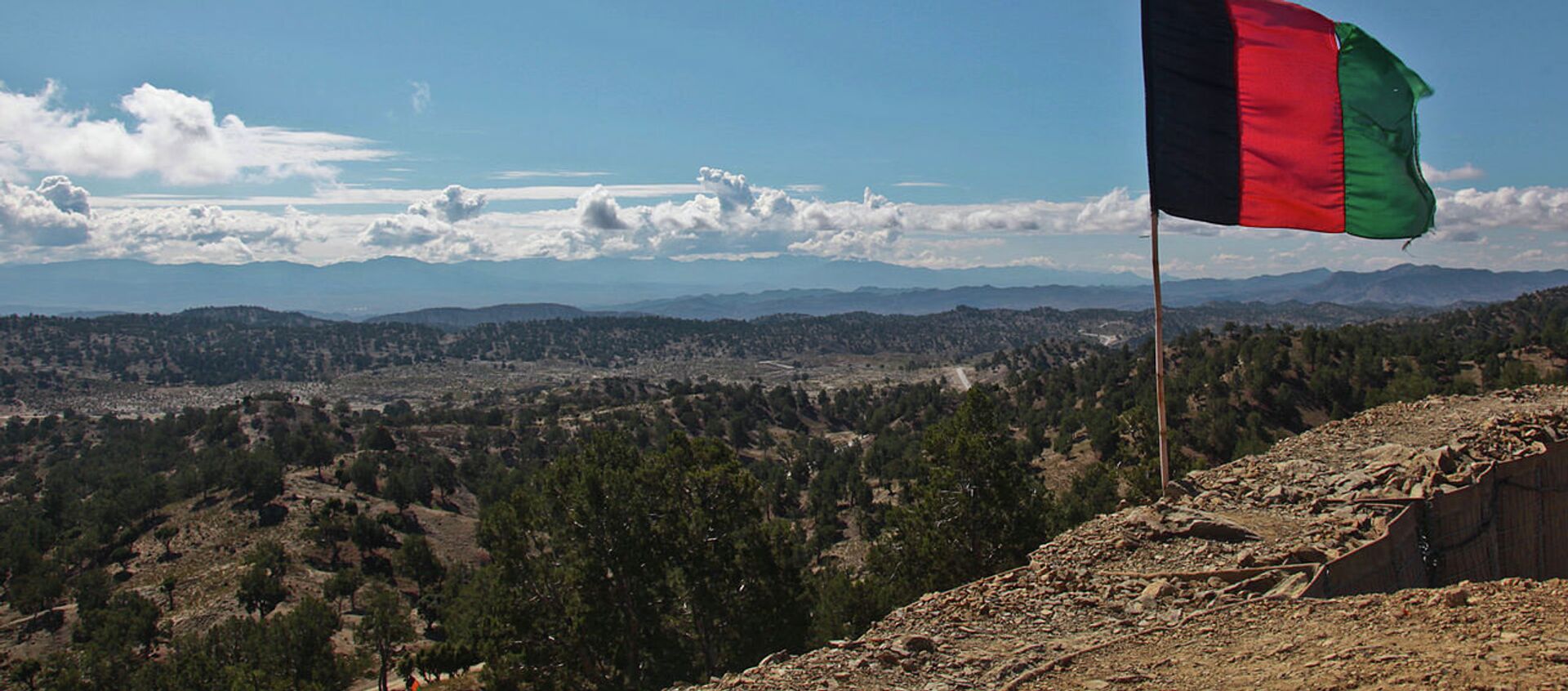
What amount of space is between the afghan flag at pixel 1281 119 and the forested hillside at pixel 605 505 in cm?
946

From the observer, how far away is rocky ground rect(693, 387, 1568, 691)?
7.18 m

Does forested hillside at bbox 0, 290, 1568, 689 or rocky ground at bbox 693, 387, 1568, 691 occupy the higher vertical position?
rocky ground at bbox 693, 387, 1568, 691

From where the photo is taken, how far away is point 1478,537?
11.8 metres

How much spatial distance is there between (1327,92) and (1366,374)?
6023cm

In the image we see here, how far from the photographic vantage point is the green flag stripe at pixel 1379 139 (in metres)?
10.7

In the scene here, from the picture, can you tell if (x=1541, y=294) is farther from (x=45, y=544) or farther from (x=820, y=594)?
(x=45, y=544)

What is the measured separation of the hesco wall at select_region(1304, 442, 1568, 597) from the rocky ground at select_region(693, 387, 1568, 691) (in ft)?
0.87

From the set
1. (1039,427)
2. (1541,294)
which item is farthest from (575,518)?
(1541,294)

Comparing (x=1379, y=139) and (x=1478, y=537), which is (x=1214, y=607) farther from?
(x=1379, y=139)

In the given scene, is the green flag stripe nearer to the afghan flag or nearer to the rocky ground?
the afghan flag

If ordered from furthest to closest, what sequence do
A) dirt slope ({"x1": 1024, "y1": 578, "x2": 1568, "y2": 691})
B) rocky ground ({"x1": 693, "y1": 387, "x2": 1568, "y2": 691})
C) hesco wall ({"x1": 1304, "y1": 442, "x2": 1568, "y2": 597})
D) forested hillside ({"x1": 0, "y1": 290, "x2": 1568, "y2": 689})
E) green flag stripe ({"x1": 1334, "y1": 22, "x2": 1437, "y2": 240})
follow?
1. forested hillside ({"x1": 0, "y1": 290, "x2": 1568, "y2": 689})
2. green flag stripe ({"x1": 1334, "y1": 22, "x2": 1437, "y2": 240})
3. hesco wall ({"x1": 1304, "y1": 442, "x2": 1568, "y2": 597})
4. rocky ground ({"x1": 693, "y1": 387, "x2": 1568, "y2": 691})
5. dirt slope ({"x1": 1024, "y1": 578, "x2": 1568, "y2": 691})

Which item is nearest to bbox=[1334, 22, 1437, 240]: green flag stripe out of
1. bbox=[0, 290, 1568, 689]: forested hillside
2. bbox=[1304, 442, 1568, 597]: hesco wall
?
bbox=[1304, 442, 1568, 597]: hesco wall

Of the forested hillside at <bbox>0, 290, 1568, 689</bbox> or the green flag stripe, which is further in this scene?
the forested hillside at <bbox>0, 290, 1568, 689</bbox>

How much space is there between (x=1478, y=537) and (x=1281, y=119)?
6.42 m
